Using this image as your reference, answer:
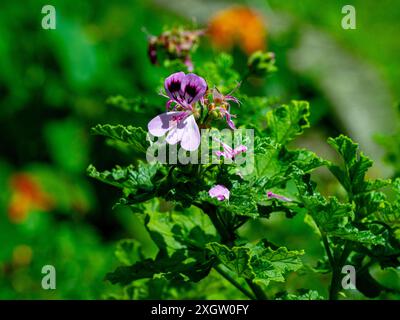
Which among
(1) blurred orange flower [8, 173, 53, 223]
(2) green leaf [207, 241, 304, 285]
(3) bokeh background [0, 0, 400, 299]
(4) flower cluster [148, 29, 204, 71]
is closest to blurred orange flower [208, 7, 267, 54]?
(3) bokeh background [0, 0, 400, 299]

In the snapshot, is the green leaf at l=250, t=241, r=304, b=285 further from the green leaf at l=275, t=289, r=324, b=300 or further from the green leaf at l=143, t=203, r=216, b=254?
the green leaf at l=143, t=203, r=216, b=254

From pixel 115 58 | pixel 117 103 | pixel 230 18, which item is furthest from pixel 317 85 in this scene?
pixel 117 103

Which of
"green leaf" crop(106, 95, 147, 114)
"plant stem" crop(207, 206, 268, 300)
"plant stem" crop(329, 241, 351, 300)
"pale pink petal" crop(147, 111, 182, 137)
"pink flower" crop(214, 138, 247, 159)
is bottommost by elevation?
"plant stem" crop(329, 241, 351, 300)

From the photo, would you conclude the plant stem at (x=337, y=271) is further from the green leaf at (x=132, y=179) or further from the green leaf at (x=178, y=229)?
the green leaf at (x=132, y=179)

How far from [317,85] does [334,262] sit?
3689 millimetres

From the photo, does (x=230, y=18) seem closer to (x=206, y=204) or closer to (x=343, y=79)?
(x=343, y=79)

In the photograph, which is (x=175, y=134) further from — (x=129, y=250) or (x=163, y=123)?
(x=129, y=250)

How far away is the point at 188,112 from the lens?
3.30 feet

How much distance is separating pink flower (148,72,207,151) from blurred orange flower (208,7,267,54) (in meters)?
3.11

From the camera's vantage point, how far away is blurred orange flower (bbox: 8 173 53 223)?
3.46m

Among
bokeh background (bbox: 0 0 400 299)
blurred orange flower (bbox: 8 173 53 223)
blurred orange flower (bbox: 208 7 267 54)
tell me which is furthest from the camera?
blurred orange flower (bbox: 208 7 267 54)

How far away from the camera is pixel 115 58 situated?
12.7 feet
